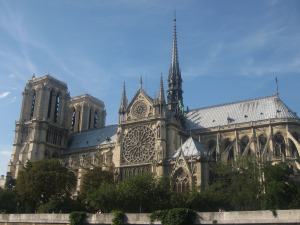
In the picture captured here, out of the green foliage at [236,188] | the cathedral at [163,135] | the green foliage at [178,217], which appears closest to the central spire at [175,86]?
the cathedral at [163,135]

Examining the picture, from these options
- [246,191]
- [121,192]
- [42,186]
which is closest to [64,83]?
[42,186]

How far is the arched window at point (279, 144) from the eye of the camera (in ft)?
191

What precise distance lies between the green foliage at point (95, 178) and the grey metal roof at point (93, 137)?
49.5 feet

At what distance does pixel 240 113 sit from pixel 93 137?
94.2ft

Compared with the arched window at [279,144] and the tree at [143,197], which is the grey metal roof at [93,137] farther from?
the tree at [143,197]

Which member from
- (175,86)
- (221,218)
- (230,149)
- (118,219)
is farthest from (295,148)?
(118,219)

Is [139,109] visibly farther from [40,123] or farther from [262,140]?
[40,123]

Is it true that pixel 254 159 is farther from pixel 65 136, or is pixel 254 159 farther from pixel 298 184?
pixel 65 136

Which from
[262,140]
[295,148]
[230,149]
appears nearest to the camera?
[295,148]

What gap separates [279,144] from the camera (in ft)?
192

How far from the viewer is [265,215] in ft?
88.0

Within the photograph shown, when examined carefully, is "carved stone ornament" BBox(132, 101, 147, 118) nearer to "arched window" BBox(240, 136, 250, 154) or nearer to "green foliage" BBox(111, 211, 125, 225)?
"arched window" BBox(240, 136, 250, 154)

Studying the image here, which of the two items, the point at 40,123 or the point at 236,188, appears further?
the point at 40,123

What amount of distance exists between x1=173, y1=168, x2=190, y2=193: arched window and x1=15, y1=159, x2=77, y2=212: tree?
46.7 ft
